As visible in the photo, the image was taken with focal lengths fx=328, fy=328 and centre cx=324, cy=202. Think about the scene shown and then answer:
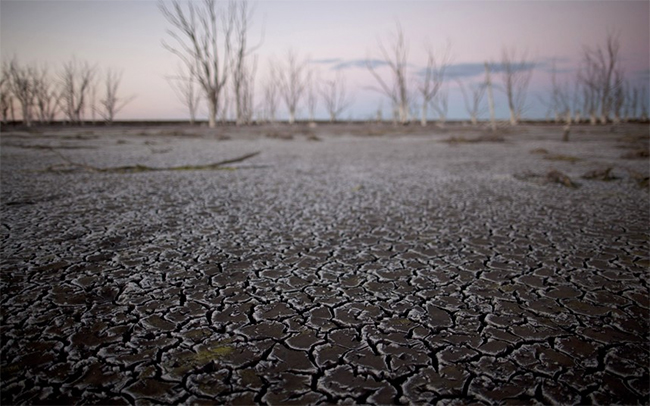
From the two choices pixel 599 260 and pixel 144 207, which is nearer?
pixel 599 260

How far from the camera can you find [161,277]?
1666 mm

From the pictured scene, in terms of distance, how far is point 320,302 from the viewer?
1.47 metres

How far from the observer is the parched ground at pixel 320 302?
98 cm

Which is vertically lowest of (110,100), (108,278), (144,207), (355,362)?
(355,362)

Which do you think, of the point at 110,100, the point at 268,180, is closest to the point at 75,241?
the point at 268,180

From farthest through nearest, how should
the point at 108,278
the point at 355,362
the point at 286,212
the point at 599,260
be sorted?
the point at 286,212, the point at 599,260, the point at 108,278, the point at 355,362

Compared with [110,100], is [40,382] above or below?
below

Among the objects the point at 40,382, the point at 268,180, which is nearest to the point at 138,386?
the point at 40,382

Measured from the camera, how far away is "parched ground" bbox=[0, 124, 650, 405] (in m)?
0.98

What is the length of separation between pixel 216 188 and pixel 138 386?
3.20 meters

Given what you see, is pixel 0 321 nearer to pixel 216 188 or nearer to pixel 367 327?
pixel 367 327

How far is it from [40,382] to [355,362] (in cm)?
94

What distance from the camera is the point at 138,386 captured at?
0.96 meters

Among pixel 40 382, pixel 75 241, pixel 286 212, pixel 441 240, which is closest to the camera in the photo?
pixel 40 382
